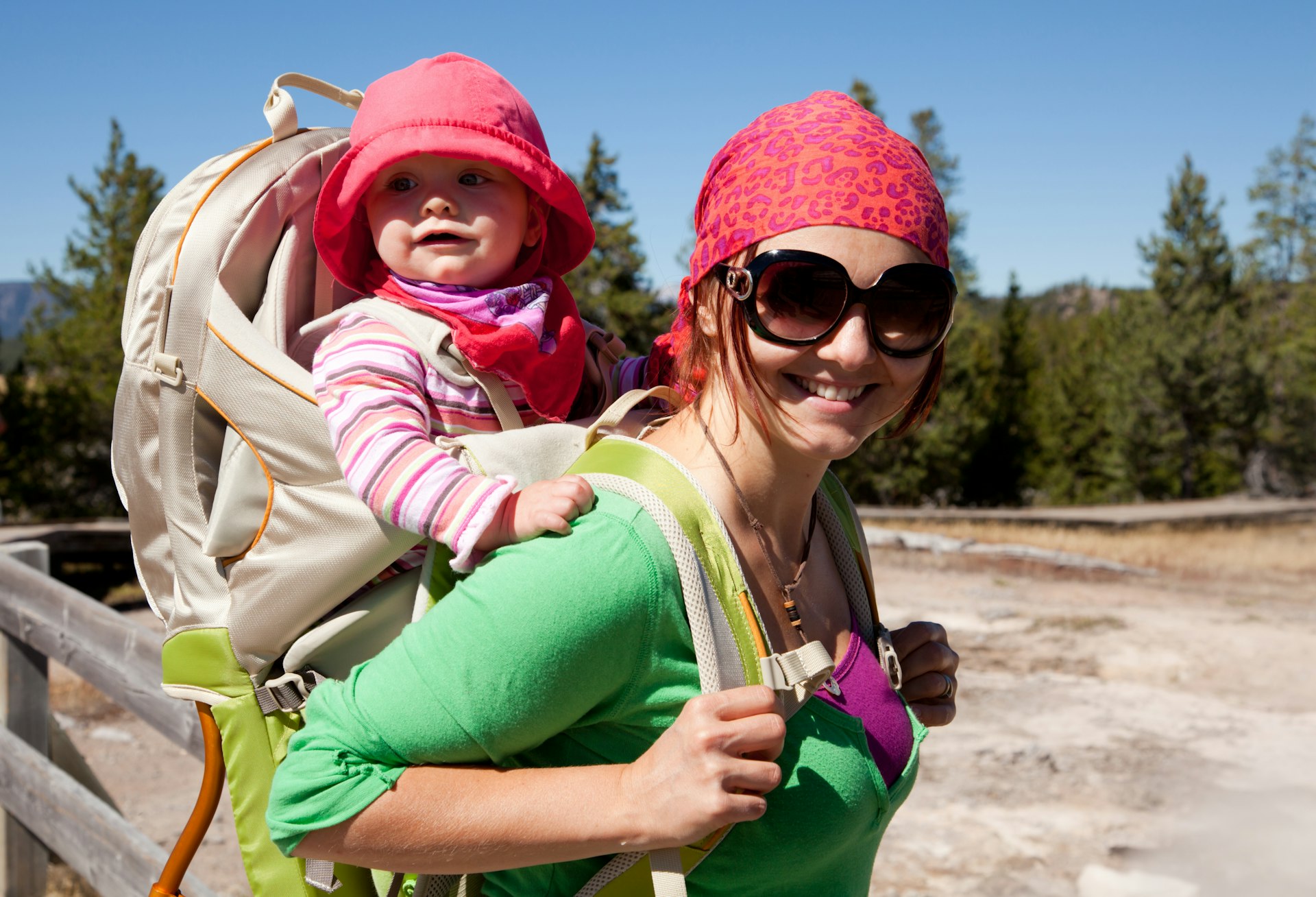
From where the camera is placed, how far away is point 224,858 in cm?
494

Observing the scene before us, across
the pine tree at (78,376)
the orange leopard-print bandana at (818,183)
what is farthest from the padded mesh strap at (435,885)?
the pine tree at (78,376)

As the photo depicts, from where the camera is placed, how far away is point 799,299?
50.3 inches

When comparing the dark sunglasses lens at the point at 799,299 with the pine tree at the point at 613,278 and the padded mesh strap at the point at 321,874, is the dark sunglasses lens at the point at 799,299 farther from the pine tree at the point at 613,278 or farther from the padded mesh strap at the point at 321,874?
the pine tree at the point at 613,278

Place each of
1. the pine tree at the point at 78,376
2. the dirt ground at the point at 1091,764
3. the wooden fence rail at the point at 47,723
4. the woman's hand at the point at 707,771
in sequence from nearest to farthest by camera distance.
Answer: the woman's hand at the point at 707,771 → the wooden fence rail at the point at 47,723 → the dirt ground at the point at 1091,764 → the pine tree at the point at 78,376

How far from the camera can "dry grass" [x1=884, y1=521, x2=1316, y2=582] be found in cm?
1458

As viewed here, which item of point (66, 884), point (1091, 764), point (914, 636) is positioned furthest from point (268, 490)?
point (1091, 764)

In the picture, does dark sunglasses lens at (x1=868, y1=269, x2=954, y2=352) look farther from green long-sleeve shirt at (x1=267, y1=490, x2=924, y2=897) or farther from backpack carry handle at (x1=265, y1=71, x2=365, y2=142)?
backpack carry handle at (x1=265, y1=71, x2=365, y2=142)

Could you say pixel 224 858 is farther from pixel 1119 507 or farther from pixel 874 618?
pixel 1119 507

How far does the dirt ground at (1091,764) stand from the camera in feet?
15.4

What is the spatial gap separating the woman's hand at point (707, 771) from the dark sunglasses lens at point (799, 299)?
1.48 ft

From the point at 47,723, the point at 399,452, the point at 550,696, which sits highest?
the point at 399,452

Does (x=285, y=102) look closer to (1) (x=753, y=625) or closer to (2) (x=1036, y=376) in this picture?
(1) (x=753, y=625)

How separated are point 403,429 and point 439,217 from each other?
0.47 m

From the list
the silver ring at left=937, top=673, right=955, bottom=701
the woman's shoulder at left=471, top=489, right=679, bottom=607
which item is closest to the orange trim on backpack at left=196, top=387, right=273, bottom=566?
the woman's shoulder at left=471, top=489, right=679, bottom=607
